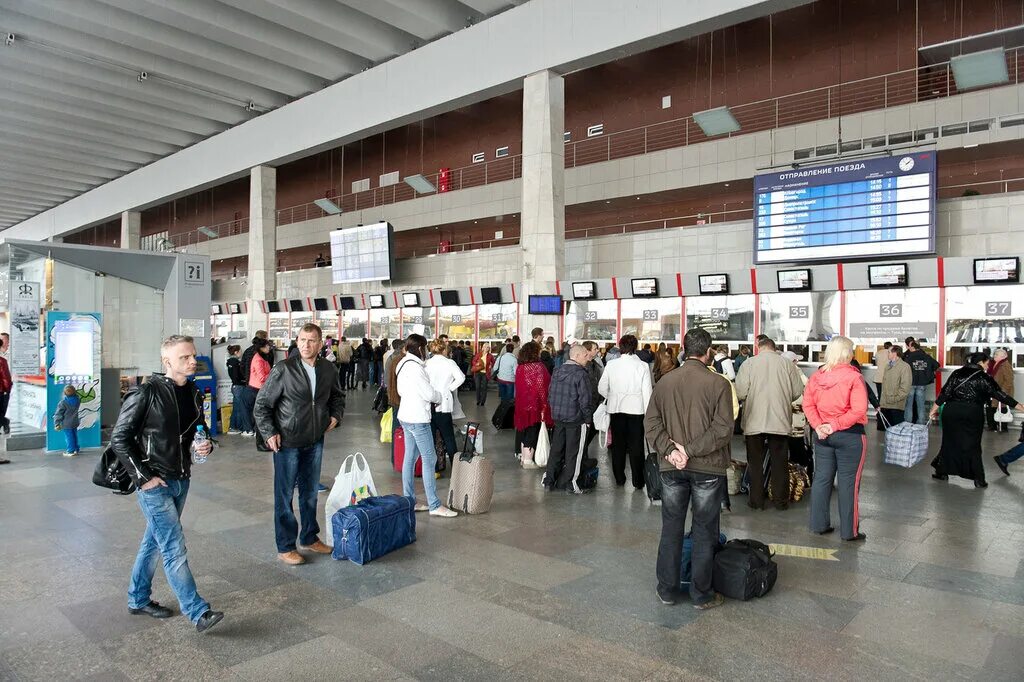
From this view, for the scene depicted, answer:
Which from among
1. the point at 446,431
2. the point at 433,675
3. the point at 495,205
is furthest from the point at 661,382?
the point at 495,205

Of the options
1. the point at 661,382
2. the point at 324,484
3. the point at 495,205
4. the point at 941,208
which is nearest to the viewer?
the point at 661,382

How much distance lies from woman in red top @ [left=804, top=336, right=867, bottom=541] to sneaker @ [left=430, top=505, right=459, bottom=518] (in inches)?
124

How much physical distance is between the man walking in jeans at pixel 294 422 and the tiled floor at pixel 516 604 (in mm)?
366

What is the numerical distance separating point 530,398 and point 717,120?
32.7ft

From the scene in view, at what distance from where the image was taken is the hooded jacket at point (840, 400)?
554 centimetres

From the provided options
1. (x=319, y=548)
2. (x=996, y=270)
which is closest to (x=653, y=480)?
(x=319, y=548)

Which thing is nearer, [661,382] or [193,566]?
[661,382]

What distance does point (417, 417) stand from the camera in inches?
235

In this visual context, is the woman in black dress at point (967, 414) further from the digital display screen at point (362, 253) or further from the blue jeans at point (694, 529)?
the digital display screen at point (362, 253)

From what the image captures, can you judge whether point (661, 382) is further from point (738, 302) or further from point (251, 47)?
point (251, 47)

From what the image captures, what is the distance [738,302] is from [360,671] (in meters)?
14.8

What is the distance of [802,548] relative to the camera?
5371 mm

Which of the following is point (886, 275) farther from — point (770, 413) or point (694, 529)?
point (694, 529)

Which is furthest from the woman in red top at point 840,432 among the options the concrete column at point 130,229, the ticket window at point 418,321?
the concrete column at point 130,229
